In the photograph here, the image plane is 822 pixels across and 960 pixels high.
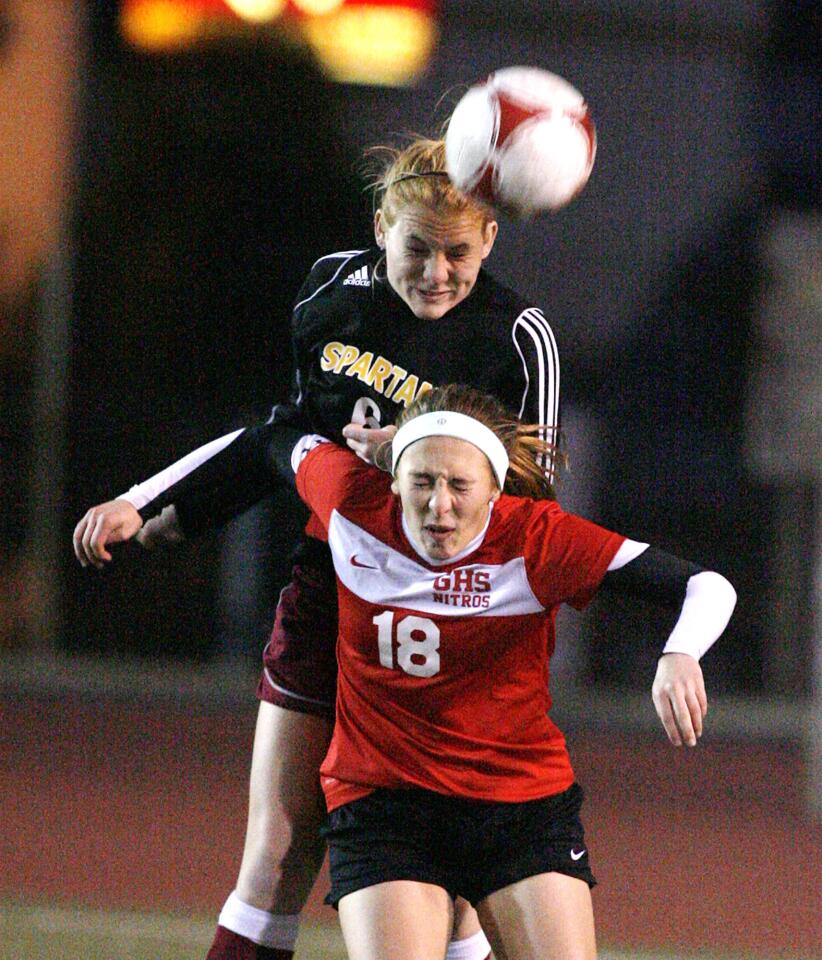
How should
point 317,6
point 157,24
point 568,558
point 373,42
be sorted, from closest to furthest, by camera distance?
1. point 568,558
2. point 317,6
3. point 373,42
4. point 157,24

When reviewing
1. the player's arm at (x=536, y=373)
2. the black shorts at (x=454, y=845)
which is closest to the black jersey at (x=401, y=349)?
the player's arm at (x=536, y=373)

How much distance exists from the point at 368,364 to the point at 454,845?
1.01 metres

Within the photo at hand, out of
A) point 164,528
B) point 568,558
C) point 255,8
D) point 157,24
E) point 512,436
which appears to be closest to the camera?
point 568,558

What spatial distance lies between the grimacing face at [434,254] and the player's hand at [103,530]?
2.61ft

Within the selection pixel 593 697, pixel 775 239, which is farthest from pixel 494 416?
pixel 593 697

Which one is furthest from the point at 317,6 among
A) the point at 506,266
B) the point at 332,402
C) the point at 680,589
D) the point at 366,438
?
the point at 680,589

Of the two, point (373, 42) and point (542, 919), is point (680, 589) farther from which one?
point (373, 42)

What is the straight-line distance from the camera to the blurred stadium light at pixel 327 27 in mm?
9852

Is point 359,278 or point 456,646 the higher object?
point 359,278

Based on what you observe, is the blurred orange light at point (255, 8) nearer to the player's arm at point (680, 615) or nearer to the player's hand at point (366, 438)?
the player's hand at point (366, 438)

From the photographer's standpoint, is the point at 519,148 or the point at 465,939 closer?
the point at 519,148

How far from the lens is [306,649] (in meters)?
3.62

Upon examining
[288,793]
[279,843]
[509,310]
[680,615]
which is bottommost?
[279,843]

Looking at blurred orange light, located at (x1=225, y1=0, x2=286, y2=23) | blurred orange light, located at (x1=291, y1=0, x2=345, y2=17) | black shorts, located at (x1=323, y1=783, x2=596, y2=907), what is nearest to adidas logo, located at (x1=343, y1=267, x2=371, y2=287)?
black shorts, located at (x1=323, y1=783, x2=596, y2=907)
